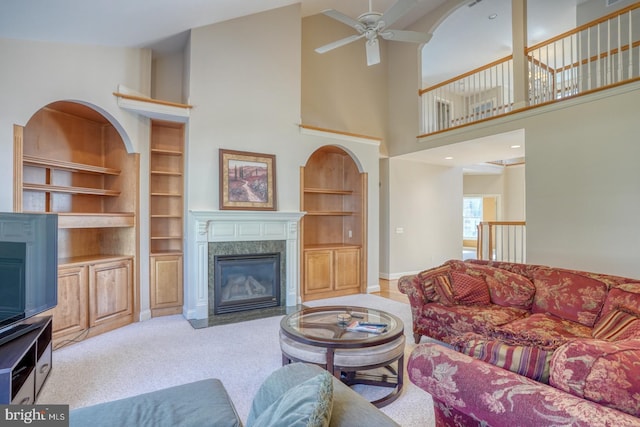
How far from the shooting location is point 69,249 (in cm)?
414

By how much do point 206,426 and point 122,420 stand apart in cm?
38

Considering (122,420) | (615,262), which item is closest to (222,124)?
(122,420)

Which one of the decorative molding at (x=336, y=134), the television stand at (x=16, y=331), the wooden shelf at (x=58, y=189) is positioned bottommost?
the television stand at (x=16, y=331)

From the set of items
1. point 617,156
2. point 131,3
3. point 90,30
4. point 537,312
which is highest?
point 131,3

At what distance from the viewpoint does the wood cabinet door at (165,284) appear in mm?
4512

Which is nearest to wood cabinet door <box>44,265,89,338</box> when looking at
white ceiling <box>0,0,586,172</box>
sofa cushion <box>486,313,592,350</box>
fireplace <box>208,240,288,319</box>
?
fireplace <box>208,240,288,319</box>

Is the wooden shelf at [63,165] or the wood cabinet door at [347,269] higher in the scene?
the wooden shelf at [63,165]

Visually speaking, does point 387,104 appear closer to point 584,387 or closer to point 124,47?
point 124,47

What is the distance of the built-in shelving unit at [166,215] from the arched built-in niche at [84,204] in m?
0.33

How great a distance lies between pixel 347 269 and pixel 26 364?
14.7 ft

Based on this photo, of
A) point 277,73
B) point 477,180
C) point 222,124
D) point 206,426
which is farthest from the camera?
point 477,180

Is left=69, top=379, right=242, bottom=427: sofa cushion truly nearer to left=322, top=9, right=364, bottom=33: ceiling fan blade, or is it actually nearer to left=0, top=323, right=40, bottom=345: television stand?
left=0, top=323, right=40, bottom=345: television stand

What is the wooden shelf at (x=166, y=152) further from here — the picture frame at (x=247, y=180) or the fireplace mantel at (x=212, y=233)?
the fireplace mantel at (x=212, y=233)

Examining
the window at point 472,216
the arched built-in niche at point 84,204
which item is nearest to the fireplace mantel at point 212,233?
the arched built-in niche at point 84,204
